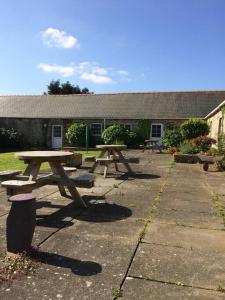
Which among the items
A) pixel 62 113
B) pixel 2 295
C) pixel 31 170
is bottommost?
pixel 2 295

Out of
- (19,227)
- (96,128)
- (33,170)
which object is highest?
(96,128)

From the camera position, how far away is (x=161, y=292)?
315 centimetres

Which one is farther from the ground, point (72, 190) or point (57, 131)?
point (57, 131)

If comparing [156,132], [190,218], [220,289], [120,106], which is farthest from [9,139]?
[220,289]

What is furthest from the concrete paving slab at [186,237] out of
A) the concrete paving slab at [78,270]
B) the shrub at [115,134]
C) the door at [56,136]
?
the door at [56,136]

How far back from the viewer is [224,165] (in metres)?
12.4

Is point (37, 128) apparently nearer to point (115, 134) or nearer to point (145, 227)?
point (115, 134)

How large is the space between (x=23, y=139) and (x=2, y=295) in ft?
89.9

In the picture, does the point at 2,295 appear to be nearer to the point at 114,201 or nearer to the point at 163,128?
the point at 114,201

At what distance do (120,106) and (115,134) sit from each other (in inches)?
177

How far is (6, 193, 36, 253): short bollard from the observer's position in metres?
3.88

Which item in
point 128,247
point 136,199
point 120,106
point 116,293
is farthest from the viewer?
point 120,106

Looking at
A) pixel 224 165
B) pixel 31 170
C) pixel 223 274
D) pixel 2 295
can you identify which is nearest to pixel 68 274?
pixel 2 295

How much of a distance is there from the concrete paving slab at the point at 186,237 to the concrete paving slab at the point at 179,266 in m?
0.17
